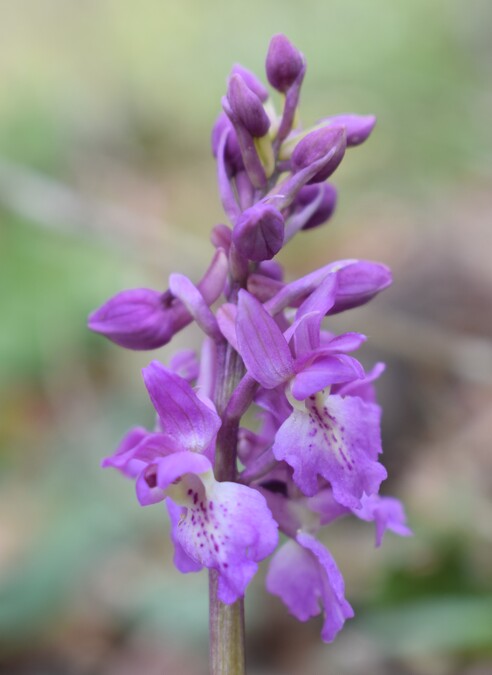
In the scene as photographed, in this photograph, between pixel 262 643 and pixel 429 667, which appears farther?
pixel 262 643

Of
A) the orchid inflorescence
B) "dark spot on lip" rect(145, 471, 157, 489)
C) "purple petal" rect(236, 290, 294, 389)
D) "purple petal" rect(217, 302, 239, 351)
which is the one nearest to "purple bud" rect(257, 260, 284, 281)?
the orchid inflorescence

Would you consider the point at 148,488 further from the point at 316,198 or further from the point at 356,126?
the point at 356,126

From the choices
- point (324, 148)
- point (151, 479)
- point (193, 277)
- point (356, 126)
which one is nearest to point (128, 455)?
point (151, 479)

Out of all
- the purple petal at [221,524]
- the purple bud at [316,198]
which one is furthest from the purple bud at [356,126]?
the purple petal at [221,524]

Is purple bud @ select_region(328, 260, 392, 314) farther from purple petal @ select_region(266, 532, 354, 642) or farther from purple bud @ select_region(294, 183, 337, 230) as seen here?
purple petal @ select_region(266, 532, 354, 642)

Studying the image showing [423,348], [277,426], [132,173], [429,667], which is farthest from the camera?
[132,173]

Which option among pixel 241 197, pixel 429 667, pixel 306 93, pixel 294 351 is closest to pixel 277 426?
pixel 294 351

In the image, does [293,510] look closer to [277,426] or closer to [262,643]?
[277,426]
